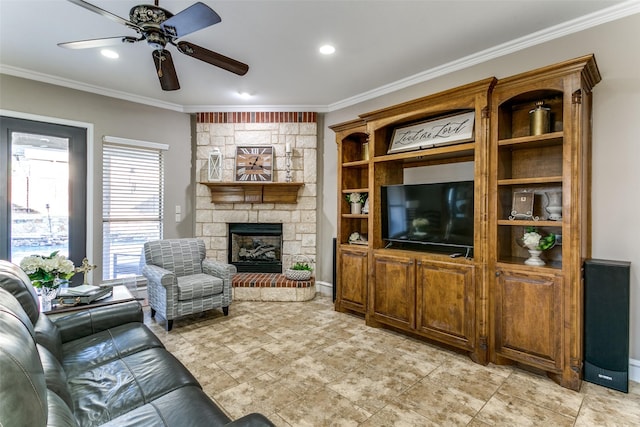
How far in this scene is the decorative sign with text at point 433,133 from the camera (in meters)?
3.01

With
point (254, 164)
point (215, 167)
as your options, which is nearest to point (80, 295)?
point (215, 167)

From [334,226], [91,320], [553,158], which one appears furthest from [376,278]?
[91,320]

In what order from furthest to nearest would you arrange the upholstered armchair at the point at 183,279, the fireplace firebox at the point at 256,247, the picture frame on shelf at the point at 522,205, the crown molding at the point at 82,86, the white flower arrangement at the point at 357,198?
the fireplace firebox at the point at 256,247
the white flower arrangement at the point at 357,198
the crown molding at the point at 82,86
the upholstered armchair at the point at 183,279
the picture frame on shelf at the point at 522,205

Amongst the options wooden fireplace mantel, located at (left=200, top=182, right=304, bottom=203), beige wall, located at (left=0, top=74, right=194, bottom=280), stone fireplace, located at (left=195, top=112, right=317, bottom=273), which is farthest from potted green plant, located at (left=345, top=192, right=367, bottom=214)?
beige wall, located at (left=0, top=74, right=194, bottom=280)

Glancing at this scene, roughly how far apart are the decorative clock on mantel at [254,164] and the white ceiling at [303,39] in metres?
0.89

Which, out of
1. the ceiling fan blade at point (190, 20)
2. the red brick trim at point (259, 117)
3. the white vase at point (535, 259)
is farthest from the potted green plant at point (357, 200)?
the ceiling fan blade at point (190, 20)

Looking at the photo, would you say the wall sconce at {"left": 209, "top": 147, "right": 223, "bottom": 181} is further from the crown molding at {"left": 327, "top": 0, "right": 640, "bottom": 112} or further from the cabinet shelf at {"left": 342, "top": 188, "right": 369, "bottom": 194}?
the crown molding at {"left": 327, "top": 0, "right": 640, "bottom": 112}

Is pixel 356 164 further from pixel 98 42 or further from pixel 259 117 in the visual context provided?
pixel 98 42

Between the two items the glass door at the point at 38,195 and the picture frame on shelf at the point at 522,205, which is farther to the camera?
the glass door at the point at 38,195

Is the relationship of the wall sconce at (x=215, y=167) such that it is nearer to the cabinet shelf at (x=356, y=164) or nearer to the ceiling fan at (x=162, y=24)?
the cabinet shelf at (x=356, y=164)

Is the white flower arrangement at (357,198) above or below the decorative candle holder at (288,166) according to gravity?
below

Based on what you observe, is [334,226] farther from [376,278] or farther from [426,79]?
[426,79]

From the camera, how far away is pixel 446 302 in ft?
9.76

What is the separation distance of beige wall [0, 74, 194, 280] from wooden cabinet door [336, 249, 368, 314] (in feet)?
8.62
